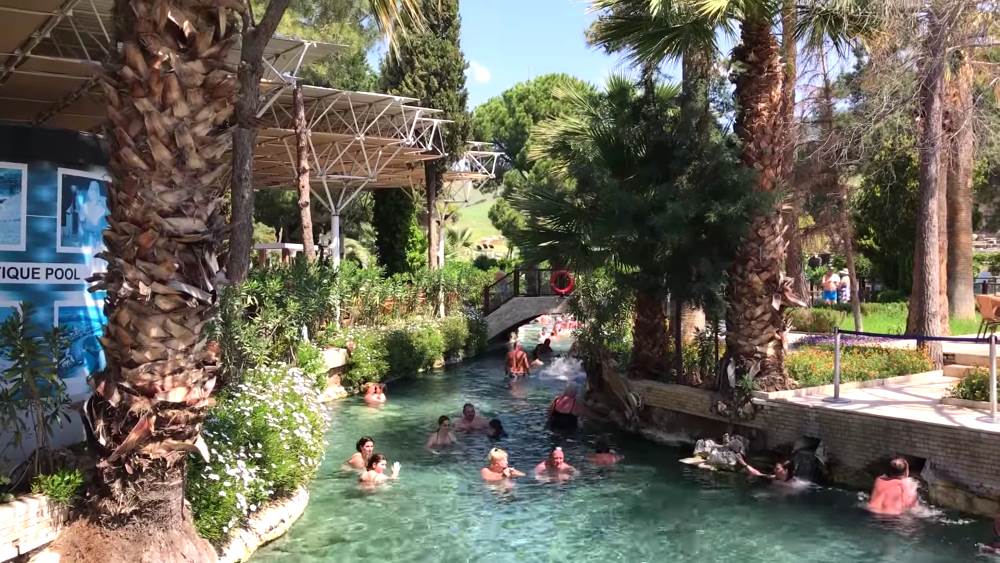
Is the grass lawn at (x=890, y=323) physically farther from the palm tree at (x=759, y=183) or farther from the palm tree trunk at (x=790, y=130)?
the palm tree at (x=759, y=183)

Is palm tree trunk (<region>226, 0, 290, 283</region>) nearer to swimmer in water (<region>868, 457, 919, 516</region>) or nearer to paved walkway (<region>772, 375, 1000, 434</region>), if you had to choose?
paved walkway (<region>772, 375, 1000, 434</region>)

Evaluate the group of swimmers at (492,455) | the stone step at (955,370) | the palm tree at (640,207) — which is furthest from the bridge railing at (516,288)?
the stone step at (955,370)

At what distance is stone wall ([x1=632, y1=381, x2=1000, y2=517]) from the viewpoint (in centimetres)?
906

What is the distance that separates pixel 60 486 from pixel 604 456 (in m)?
7.97

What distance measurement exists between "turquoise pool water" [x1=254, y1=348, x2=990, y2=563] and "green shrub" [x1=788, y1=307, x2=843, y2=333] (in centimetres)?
1133

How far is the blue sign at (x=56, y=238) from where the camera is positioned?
23.5 ft

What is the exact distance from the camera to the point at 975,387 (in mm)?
10859

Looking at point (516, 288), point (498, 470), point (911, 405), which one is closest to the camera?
point (911, 405)

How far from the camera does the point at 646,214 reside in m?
12.6

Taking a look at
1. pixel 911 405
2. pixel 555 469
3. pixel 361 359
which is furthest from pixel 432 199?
pixel 911 405

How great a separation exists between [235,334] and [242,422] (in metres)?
5.05

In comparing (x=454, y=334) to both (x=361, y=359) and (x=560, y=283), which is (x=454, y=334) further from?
(x=361, y=359)

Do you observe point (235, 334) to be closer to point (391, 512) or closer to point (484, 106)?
point (391, 512)

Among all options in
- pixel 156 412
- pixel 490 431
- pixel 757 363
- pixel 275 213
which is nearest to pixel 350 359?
pixel 490 431
